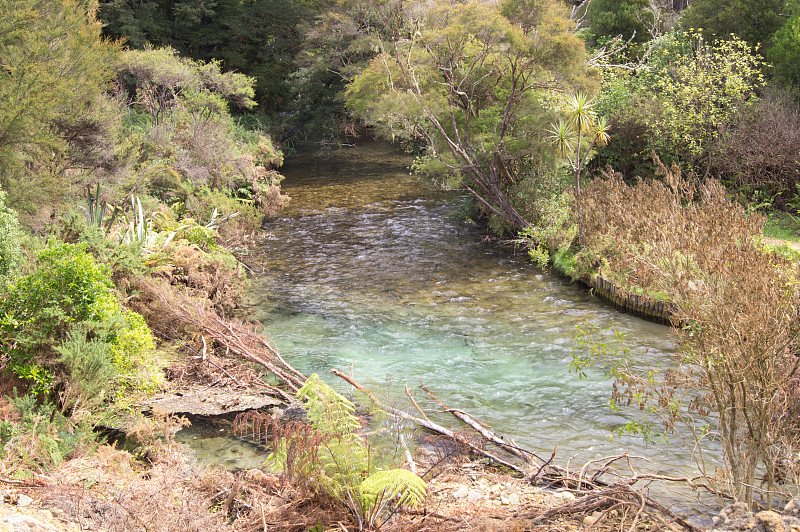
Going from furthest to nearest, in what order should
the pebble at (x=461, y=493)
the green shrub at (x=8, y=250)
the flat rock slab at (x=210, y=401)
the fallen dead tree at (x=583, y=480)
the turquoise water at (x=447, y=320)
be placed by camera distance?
the turquoise water at (x=447, y=320) → the flat rock slab at (x=210, y=401) → the green shrub at (x=8, y=250) → the pebble at (x=461, y=493) → the fallen dead tree at (x=583, y=480)

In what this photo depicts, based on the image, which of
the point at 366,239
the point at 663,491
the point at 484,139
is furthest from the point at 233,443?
the point at 484,139

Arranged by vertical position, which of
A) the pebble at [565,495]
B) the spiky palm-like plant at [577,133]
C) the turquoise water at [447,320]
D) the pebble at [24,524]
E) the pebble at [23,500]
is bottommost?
the turquoise water at [447,320]

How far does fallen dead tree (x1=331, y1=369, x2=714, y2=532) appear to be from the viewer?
4484mm

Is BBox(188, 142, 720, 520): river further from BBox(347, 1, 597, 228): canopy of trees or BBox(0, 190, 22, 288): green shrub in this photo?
BBox(0, 190, 22, 288): green shrub

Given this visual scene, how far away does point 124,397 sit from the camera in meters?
6.82

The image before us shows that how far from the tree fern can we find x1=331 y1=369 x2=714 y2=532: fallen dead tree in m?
0.72

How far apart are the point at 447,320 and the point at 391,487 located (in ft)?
21.0

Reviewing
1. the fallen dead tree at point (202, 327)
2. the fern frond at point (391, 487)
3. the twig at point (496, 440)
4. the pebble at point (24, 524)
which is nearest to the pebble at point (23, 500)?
the pebble at point (24, 524)

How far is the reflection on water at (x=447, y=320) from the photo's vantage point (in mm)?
7543

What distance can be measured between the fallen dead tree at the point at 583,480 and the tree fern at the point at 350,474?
0.72 metres

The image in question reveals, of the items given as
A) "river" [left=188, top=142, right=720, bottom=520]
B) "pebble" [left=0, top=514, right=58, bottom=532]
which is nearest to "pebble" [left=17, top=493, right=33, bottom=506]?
"pebble" [left=0, top=514, right=58, bottom=532]

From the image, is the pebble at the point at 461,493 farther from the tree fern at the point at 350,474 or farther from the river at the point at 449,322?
the river at the point at 449,322

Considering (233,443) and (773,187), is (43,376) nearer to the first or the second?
(233,443)

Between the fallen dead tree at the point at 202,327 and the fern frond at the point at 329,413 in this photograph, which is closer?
the fern frond at the point at 329,413
